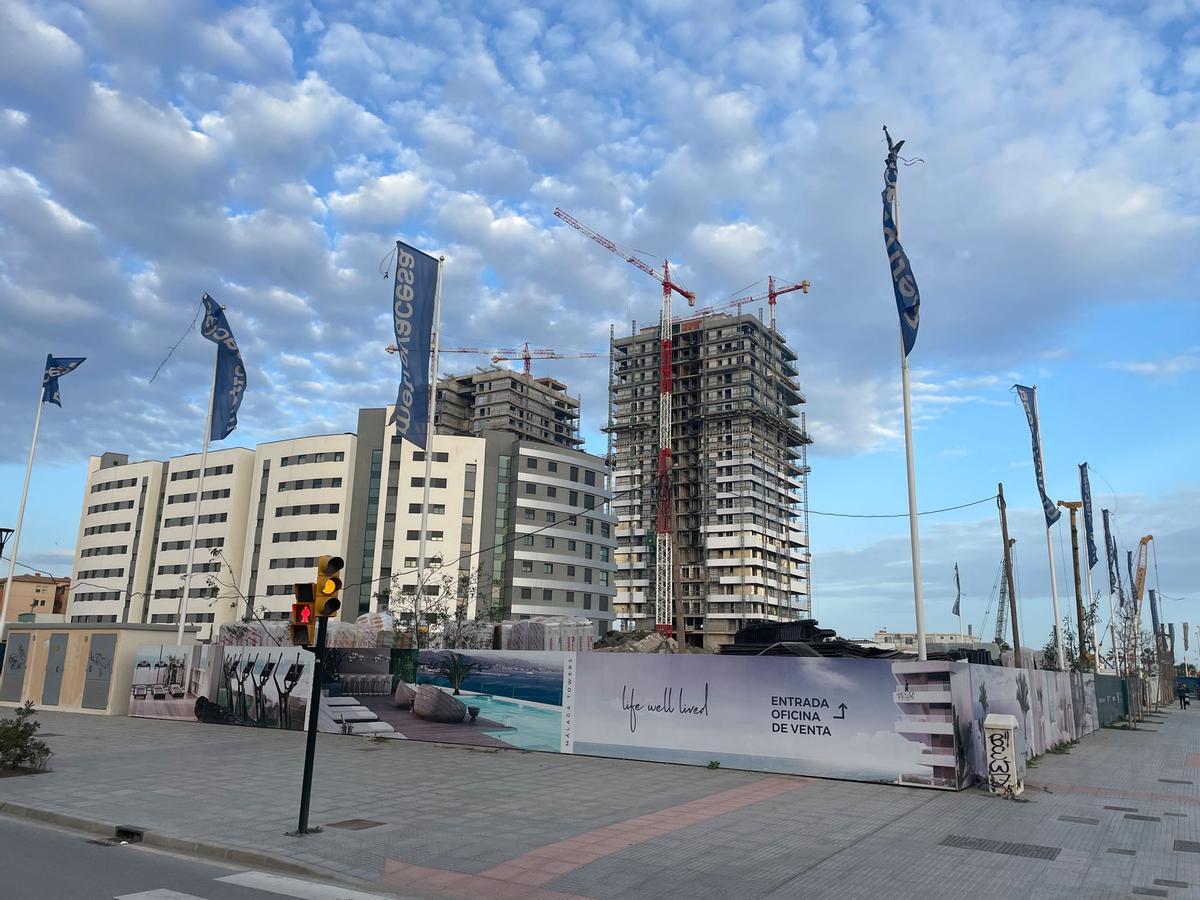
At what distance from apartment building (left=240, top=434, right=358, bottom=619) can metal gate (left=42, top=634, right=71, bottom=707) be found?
5370 cm

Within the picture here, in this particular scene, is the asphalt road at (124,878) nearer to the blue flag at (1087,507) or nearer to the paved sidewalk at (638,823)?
the paved sidewalk at (638,823)

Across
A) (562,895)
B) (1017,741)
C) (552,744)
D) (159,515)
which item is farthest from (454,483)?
(562,895)

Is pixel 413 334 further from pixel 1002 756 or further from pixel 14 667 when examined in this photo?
pixel 14 667

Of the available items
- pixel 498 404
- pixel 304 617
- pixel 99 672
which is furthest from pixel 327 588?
pixel 498 404

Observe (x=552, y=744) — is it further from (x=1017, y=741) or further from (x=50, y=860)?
(x=50, y=860)

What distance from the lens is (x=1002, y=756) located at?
15.2 m

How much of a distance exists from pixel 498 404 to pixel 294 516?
7177 cm

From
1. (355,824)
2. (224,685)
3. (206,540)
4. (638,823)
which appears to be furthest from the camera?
(206,540)

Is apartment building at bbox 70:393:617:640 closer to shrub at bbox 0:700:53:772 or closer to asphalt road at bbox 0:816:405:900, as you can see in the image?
shrub at bbox 0:700:53:772

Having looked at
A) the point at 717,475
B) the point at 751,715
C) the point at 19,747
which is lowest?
the point at 19,747

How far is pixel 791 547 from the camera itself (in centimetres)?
15412

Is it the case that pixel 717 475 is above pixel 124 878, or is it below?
above

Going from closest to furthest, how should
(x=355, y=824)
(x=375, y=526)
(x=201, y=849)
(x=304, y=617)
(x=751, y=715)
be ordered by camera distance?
(x=201, y=849)
(x=304, y=617)
(x=355, y=824)
(x=751, y=715)
(x=375, y=526)

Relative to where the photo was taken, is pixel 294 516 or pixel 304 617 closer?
pixel 304 617
